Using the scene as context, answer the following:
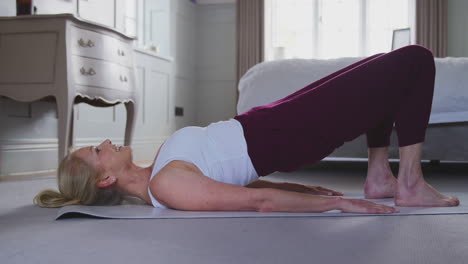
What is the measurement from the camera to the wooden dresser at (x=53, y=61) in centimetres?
266

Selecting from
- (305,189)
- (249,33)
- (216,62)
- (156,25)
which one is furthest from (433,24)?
(305,189)

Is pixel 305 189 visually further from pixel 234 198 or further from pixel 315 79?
pixel 315 79

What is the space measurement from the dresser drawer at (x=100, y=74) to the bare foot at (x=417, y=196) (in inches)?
74.3

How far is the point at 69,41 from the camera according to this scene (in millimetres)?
2666

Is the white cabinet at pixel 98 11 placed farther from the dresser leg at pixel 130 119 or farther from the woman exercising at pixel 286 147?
the woman exercising at pixel 286 147

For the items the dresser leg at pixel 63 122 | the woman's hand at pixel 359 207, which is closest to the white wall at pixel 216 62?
the dresser leg at pixel 63 122

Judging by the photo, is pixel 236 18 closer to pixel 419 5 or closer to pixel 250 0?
pixel 250 0

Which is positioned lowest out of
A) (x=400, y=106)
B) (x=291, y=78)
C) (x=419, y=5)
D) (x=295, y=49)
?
(x=400, y=106)

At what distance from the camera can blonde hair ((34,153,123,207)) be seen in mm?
1572

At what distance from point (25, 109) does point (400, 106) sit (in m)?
2.48

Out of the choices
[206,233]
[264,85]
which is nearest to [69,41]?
[264,85]

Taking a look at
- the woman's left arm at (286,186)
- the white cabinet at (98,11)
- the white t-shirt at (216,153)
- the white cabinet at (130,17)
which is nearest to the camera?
the white t-shirt at (216,153)

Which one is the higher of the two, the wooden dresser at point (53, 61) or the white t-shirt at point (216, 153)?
the wooden dresser at point (53, 61)

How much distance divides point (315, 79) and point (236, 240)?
1852mm
